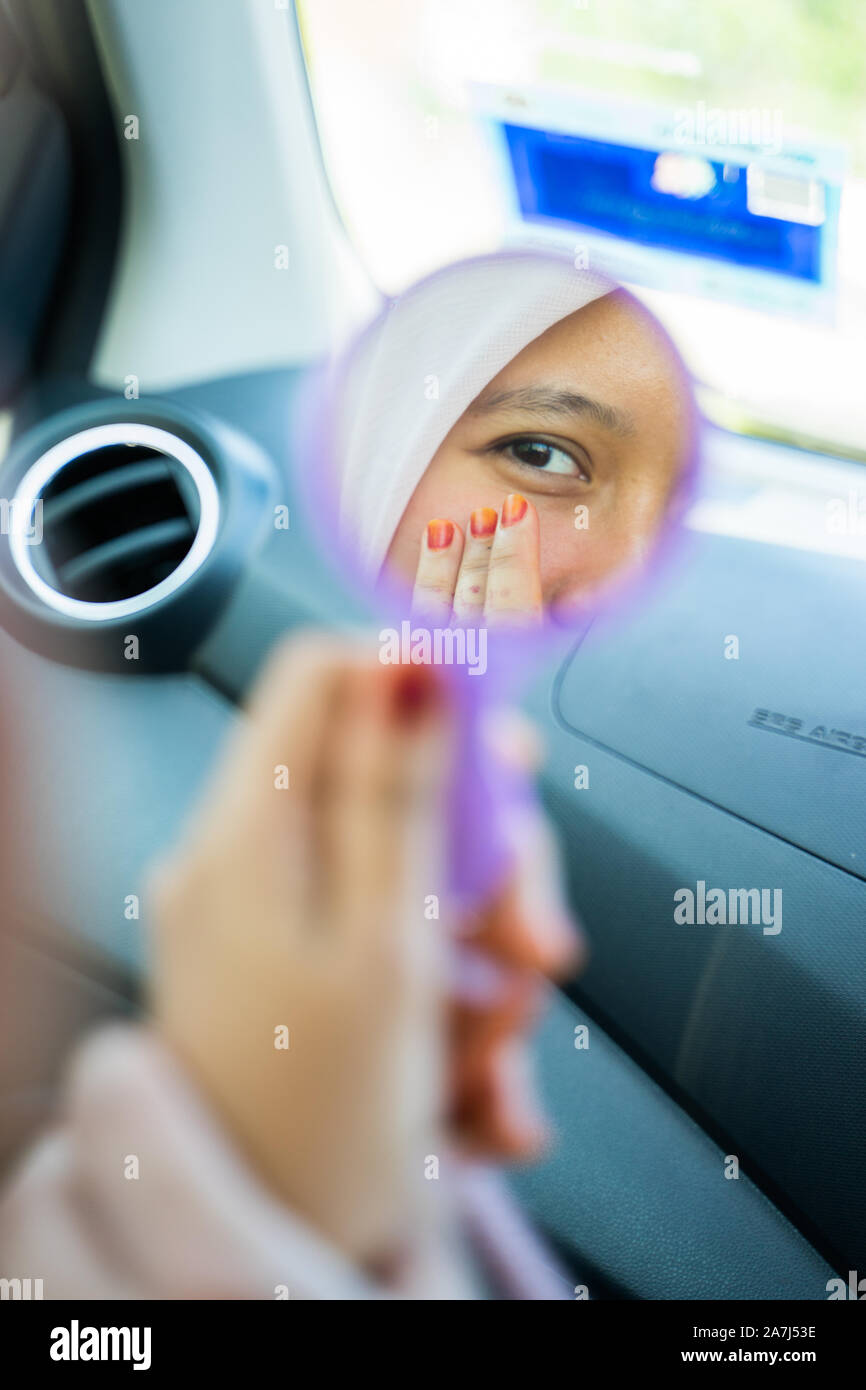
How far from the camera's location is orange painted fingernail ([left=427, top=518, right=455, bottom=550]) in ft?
2.19

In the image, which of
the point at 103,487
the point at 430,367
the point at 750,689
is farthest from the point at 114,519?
the point at 750,689

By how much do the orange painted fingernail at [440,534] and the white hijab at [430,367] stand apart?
1.3 inches

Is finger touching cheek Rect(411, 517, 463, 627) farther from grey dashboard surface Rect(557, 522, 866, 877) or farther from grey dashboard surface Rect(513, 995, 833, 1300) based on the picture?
grey dashboard surface Rect(513, 995, 833, 1300)


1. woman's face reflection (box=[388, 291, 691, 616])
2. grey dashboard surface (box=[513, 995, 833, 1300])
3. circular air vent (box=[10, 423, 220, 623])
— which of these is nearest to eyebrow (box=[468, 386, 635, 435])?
woman's face reflection (box=[388, 291, 691, 616])

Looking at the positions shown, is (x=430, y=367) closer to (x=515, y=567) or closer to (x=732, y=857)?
(x=515, y=567)

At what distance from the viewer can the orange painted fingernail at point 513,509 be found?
2.13ft

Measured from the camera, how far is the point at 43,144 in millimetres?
926

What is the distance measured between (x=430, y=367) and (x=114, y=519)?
271 millimetres

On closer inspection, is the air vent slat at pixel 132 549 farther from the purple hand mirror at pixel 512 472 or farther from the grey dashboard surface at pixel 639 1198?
the grey dashboard surface at pixel 639 1198

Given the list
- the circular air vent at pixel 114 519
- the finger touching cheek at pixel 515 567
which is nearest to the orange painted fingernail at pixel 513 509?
the finger touching cheek at pixel 515 567

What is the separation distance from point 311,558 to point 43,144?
466mm

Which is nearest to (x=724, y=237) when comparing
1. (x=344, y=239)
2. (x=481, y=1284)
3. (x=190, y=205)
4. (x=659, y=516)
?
(x=659, y=516)

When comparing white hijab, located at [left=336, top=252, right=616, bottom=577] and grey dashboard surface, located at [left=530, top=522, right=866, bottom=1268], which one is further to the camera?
white hijab, located at [left=336, top=252, right=616, bottom=577]

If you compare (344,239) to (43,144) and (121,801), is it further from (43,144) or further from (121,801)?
(121,801)
